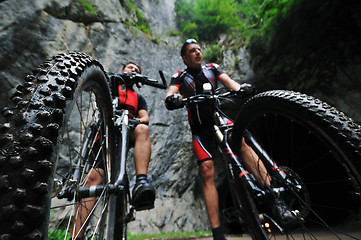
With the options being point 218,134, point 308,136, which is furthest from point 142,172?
point 308,136

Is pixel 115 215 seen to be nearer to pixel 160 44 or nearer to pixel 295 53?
pixel 295 53

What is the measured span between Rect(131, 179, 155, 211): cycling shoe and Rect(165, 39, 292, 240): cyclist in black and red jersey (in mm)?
556

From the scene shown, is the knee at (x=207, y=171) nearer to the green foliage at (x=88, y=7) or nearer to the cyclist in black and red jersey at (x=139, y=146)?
the cyclist in black and red jersey at (x=139, y=146)

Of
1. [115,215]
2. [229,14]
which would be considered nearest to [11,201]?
[115,215]

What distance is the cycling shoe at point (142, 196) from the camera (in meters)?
1.27

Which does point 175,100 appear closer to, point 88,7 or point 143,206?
point 143,206

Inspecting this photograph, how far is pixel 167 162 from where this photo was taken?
19.3 ft

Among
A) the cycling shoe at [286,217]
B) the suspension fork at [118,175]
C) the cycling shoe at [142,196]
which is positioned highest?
the suspension fork at [118,175]

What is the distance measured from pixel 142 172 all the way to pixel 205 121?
832 mm

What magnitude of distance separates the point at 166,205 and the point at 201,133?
395 cm

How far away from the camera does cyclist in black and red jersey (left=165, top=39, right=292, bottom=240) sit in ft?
4.56

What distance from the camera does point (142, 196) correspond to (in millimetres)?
1285

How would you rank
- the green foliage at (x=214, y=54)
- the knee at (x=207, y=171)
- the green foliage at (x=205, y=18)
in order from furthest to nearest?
the green foliage at (x=205, y=18) < the green foliage at (x=214, y=54) < the knee at (x=207, y=171)

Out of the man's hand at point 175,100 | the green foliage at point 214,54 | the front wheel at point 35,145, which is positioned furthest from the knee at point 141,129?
the green foliage at point 214,54
